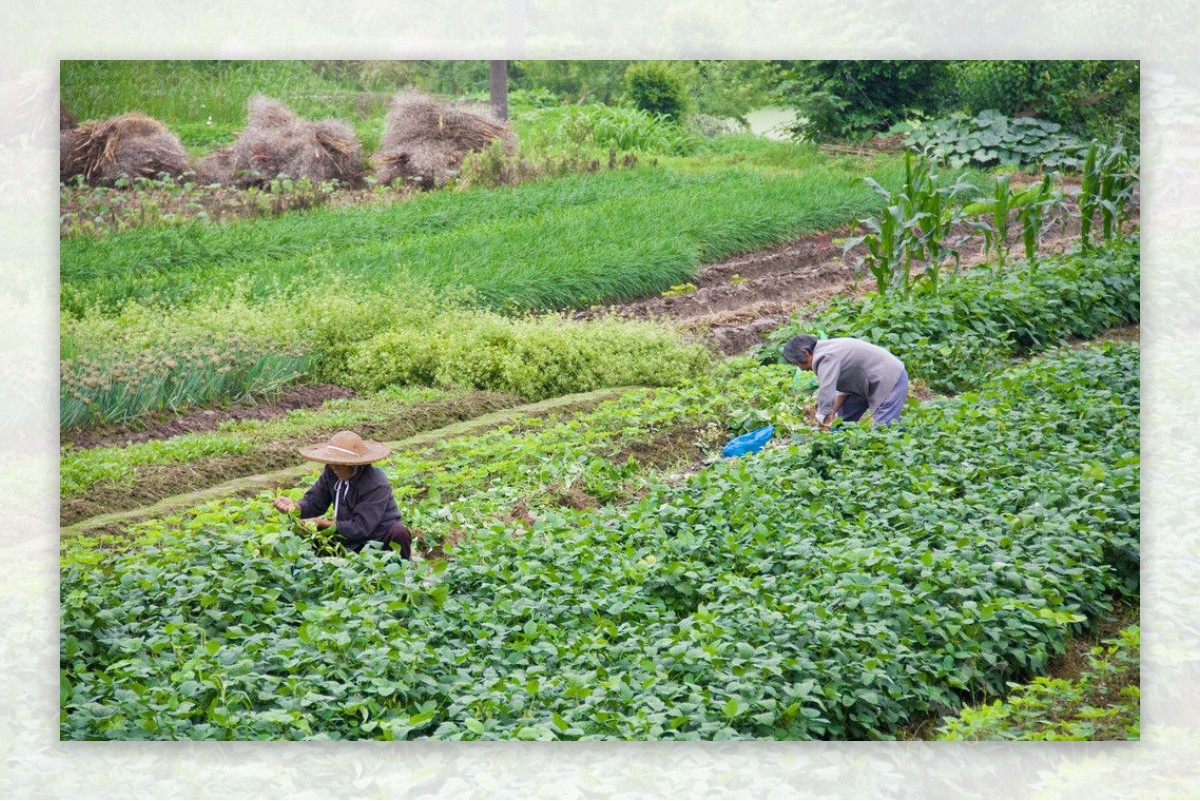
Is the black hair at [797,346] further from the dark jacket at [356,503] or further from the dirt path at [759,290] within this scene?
the dark jacket at [356,503]

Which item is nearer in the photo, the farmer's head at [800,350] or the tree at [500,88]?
the tree at [500,88]

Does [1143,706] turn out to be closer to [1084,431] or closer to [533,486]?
[1084,431]

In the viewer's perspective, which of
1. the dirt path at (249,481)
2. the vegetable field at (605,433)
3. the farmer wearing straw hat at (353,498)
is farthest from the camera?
the farmer wearing straw hat at (353,498)

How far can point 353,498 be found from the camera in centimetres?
552

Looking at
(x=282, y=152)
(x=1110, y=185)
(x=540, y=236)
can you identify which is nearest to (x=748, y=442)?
(x=540, y=236)

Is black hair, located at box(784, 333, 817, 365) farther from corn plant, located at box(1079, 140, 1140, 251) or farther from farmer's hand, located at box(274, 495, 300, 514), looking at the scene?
farmer's hand, located at box(274, 495, 300, 514)

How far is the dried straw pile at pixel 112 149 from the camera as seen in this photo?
5.54 metres

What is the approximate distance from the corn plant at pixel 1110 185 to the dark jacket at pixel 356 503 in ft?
10.5

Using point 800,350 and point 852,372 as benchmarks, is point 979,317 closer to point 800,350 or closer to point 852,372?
point 852,372

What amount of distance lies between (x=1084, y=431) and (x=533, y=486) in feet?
7.96

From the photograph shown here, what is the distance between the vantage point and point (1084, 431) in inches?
239

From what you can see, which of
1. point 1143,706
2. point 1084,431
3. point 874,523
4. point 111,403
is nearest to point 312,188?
point 111,403

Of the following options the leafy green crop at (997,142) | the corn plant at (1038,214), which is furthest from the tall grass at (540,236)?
the corn plant at (1038,214)

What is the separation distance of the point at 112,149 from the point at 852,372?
133 inches
